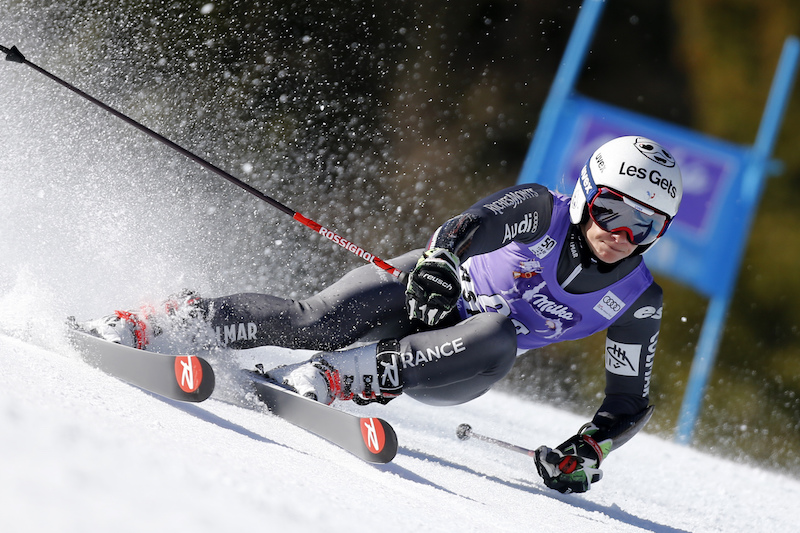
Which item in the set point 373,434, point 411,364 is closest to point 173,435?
point 373,434

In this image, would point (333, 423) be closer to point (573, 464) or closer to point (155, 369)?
point (155, 369)

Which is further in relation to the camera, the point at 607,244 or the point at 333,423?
the point at 607,244

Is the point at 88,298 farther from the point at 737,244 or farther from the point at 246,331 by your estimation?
the point at 737,244

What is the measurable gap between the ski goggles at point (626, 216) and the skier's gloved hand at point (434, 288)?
1.51 feet

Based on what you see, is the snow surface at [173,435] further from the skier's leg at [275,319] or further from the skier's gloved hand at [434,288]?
the skier's gloved hand at [434,288]

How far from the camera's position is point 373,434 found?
1480 millimetres

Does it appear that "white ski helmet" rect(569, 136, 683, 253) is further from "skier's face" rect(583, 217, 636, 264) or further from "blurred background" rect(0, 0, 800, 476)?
"blurred background" rect(0, 0, 800, 476)

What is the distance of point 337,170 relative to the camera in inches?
208

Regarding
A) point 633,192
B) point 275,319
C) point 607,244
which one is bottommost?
point 275,319

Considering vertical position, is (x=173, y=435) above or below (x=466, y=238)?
below

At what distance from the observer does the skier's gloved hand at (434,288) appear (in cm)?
159


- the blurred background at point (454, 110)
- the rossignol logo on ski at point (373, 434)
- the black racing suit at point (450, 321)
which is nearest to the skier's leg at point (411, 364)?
the black racing suit at point (450, 321)

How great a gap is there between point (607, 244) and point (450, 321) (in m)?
0.48

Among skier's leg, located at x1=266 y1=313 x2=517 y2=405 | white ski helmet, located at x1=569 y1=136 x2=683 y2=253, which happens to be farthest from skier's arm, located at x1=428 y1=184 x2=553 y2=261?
skier's leg, located at x1=266 y1=313 x2=517 y2=405
